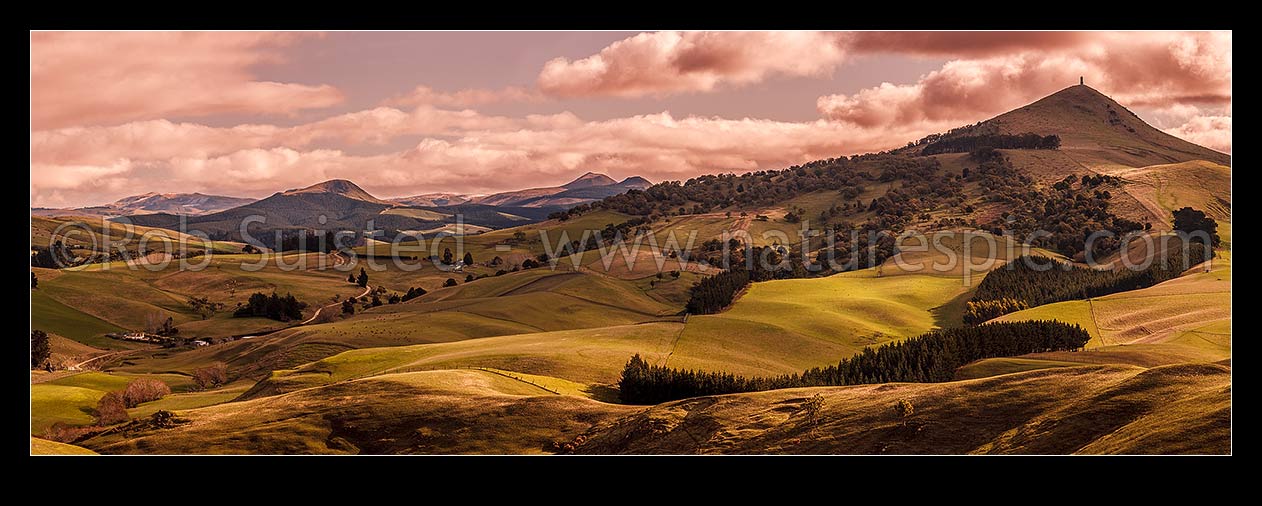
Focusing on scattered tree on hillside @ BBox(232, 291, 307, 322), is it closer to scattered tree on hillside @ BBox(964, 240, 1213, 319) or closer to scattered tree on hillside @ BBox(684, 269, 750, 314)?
scattered tree on hillside @ BBox(684, 269, 750, 314)

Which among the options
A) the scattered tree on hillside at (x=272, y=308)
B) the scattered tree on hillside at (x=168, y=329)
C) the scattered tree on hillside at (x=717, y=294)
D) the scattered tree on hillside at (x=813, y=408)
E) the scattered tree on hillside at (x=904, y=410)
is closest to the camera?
the scattered tree on hillside at (x=904, y=410)

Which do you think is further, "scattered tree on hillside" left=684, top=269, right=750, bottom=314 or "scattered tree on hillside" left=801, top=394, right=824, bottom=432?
"scattered tree on hillside" left=684, top=269, right=750, bottom=314

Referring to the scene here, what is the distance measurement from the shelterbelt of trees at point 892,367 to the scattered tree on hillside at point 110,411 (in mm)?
37384

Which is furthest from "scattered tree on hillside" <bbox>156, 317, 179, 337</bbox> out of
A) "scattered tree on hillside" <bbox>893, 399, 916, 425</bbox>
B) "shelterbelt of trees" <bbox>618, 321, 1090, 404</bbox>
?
"scattered tree on hillside" <bbox>893, 399, 916, 425</bbox>

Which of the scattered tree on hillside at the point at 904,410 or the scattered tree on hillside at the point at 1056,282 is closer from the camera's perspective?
the scattered tree on hillside at the point at 904,410

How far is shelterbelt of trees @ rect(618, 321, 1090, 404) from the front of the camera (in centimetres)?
6341

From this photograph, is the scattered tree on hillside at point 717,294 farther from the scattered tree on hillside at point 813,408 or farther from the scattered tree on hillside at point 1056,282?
the scattered tree on hillside at point 813,408

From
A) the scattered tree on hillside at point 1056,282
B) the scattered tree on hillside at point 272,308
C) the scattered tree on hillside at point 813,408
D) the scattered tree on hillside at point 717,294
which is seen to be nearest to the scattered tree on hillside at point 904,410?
the scattered tree on hillside at point 813,408

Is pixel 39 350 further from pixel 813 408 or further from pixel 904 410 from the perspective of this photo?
pixel 904 410

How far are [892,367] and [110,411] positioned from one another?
63370 millimetres

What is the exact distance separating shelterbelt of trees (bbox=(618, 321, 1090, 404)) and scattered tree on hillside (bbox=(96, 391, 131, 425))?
37.4 m

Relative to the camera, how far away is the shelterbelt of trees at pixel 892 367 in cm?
6341

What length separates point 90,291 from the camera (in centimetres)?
19675
